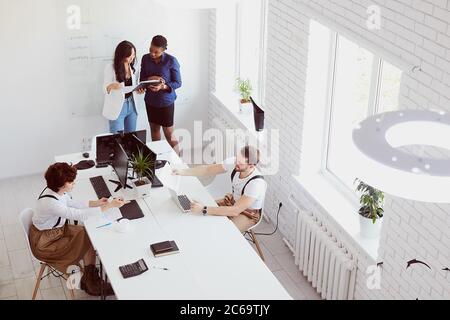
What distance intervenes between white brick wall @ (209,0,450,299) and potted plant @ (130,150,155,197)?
1355mm

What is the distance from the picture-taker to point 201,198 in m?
5.62

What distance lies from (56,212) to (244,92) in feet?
9.23

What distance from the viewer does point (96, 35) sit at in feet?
23.9

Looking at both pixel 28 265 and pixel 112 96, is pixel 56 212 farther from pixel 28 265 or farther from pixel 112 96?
pixel 112 96

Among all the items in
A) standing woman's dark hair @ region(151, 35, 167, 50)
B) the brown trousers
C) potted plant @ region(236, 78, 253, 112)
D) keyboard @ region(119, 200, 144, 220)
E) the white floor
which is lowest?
the white floor

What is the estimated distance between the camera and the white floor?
5.74 m

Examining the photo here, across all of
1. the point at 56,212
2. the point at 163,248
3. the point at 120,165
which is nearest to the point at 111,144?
the point at 120,165

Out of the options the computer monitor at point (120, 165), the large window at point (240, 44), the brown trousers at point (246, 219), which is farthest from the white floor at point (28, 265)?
the large window at point (240, 44)

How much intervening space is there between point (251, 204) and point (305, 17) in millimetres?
1643

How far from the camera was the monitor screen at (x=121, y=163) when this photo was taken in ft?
18.2

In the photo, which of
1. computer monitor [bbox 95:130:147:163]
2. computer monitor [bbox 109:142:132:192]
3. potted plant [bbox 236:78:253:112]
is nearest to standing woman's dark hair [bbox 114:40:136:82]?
computer monitor [bbox 95:130:147:163]

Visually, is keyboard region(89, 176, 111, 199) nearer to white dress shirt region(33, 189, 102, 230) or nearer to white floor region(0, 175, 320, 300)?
white dress shirt region(33, 189, 102, 230)

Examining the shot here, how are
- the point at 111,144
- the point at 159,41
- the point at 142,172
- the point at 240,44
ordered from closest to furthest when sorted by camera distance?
the point at 142,172
the point at 111,144
the point at 159,41
the point at 240,44

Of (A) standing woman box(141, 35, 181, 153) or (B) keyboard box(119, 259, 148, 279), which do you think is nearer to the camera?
(B) keyboard box(119, 259, 148, 279)
